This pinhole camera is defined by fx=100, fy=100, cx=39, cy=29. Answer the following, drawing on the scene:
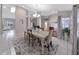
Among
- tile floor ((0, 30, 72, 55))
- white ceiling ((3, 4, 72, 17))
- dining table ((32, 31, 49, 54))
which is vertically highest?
white ceiling ((3, 4, 72, 17))

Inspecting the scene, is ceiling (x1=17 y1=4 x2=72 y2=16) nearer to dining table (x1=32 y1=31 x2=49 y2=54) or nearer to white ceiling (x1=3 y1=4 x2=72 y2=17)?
white ceiling (x1=3 y1=4 x2=72 y2=17)

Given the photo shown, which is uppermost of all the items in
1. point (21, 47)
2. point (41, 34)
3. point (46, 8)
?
point (46, 8)

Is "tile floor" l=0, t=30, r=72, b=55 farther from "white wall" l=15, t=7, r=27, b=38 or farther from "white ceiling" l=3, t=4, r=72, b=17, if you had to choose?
"white ceiling" l=3, t=4, r=72, b=17

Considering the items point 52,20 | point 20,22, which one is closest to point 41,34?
point 52,20

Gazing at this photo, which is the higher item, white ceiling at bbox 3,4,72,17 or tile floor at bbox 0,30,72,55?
white ceiling at bbox 3,4,72,17

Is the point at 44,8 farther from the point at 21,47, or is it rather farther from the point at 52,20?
the point at 21,47

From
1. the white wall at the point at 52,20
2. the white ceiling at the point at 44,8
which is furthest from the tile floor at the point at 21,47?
the white ceiling at the point at 44,8

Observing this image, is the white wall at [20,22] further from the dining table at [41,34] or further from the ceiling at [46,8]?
the dining table at [41,34]

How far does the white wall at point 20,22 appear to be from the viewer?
6.08 ft

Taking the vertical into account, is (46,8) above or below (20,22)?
above

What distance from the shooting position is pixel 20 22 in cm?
185

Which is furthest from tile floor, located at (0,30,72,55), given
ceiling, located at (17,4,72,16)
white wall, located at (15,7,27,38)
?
ceiling, located at (17,4,72,16)

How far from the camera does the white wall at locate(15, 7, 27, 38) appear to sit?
6.08ft
